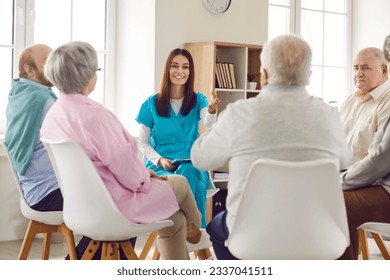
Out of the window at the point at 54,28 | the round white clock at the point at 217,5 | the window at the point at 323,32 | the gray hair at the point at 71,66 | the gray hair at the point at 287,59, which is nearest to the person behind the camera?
the gray hair at the point at 287,59

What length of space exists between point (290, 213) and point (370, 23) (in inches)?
210

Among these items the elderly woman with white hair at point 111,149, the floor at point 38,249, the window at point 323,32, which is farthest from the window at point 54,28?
the elderly woman with white hair at point 111,149

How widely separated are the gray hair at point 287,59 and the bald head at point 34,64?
1.71 m

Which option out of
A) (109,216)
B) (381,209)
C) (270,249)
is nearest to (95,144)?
(109,216)

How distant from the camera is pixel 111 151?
8.82ft

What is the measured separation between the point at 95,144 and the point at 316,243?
0.96 m

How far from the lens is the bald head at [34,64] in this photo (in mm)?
3721

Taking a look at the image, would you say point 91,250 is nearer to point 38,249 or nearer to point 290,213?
point 290,213

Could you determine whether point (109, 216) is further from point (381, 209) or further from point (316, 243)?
point (381, 209)

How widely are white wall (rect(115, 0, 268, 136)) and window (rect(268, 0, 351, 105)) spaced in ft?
2.91

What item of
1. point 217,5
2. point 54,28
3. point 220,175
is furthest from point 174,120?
point 217,5

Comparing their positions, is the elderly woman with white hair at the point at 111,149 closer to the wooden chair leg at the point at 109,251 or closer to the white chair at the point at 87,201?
the white chair at the point at 87,201

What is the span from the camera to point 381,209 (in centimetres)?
304

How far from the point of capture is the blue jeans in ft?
8.67
